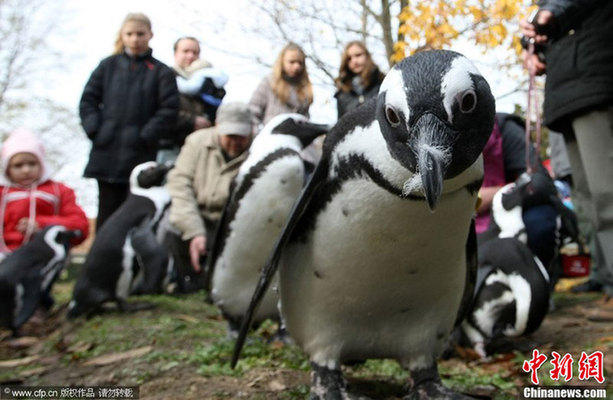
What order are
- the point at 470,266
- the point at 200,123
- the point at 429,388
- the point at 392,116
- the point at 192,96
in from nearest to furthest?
the point at 392,116 < the point at 429,388 < the point at 470,266 < the point at 200,123 < the point at 192,96

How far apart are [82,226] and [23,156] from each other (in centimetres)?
61

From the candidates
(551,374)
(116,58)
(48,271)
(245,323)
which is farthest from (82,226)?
(551,374)

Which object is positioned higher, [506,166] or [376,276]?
[506,166]

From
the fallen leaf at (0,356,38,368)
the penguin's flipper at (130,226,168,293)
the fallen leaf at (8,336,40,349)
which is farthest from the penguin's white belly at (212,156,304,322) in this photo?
the penguin's flipper at (130,226,168,293)

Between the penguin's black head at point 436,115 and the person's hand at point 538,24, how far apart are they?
1.42m

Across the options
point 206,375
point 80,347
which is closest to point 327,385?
→ point 206,375

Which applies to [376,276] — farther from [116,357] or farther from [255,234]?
[116,357]

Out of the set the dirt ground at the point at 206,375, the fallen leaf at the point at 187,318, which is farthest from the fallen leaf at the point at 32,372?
the fallen leaf at the point at 187,318

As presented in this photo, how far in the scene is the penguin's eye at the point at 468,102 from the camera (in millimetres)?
1081

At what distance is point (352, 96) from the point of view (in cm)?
379

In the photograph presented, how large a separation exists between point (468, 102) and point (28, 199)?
360 cm

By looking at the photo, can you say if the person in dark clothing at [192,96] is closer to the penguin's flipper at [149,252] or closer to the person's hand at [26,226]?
the penguin's flipper at [149,252]

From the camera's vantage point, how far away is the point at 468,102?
1.09 meters

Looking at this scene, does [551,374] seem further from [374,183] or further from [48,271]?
[48,271]
